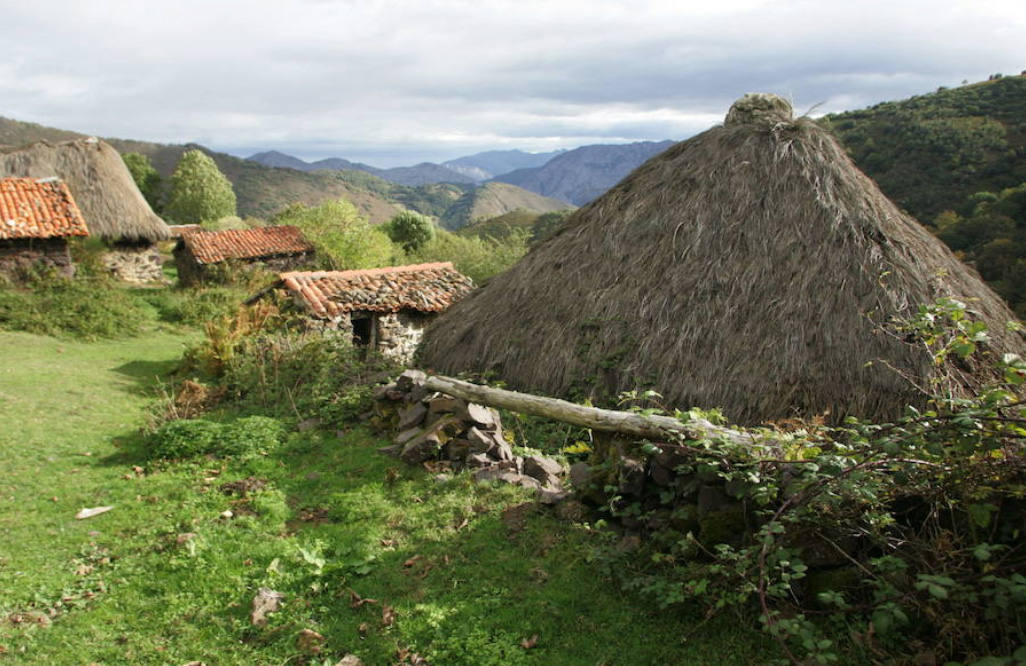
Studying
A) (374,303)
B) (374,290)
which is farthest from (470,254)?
(374,303)

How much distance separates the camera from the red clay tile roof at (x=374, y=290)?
48.9ft

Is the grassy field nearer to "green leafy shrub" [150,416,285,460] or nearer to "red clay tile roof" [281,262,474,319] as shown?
"green leafy shrub" [150,416,285,460]

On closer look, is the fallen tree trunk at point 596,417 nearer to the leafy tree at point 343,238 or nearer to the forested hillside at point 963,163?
the forested hillside at point 963,163

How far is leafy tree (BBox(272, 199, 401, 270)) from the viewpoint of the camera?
2612 centimetres

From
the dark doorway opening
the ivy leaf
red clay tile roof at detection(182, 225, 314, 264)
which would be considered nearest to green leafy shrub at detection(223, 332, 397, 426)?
the dark doorway opening

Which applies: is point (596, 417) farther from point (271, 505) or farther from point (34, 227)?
point (34, 227)

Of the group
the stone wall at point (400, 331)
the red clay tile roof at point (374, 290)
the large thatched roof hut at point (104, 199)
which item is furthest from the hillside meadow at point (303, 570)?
the large thatched roof hut at point (104, 199)

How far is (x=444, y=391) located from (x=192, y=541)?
10.3 feet

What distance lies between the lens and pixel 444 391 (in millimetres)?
7395

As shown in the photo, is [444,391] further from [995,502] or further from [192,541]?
[995,502]

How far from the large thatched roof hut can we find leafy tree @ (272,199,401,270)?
239 inches

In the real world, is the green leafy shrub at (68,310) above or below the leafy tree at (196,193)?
below

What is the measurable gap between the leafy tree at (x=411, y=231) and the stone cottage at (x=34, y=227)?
1597cm

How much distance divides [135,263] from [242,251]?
4.76m
